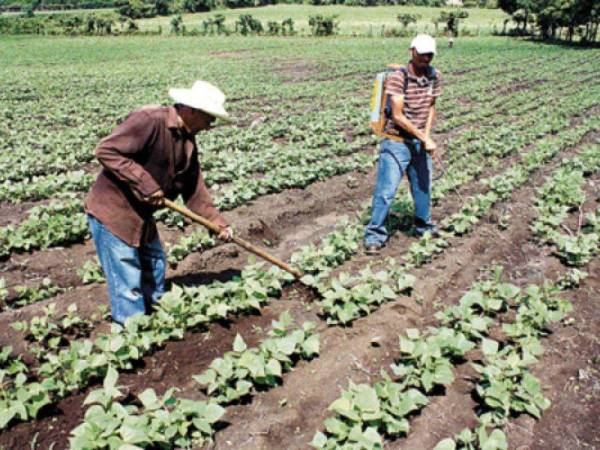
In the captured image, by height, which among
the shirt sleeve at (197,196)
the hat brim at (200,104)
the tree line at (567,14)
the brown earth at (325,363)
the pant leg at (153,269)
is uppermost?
the tree line at (567,14)

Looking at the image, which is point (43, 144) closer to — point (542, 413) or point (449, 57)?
point (542, 413)

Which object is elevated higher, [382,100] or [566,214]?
[382,100]

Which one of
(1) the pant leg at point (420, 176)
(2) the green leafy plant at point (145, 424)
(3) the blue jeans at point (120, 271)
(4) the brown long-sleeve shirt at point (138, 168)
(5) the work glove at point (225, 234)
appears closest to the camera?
(2) the green leafy plant at point (145, 424)

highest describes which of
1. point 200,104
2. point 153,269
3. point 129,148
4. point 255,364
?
point 200,104

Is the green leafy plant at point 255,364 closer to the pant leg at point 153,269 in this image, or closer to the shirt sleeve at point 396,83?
the pant leg at point 153,269

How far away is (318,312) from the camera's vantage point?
486cm

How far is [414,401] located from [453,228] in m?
3.77

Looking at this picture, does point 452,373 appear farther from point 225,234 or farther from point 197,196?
point 197,196

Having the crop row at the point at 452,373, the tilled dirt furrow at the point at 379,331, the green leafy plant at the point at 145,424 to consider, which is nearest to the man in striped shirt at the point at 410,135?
the tilled dirt furrow at the point at 379,331

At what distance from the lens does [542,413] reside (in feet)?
12.2

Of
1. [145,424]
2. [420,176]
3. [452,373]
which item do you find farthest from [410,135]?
[145,424]

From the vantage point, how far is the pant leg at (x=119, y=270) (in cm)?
419

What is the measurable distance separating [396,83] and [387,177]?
1056 mm

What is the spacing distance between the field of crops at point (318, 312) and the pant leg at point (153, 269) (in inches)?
12.2
